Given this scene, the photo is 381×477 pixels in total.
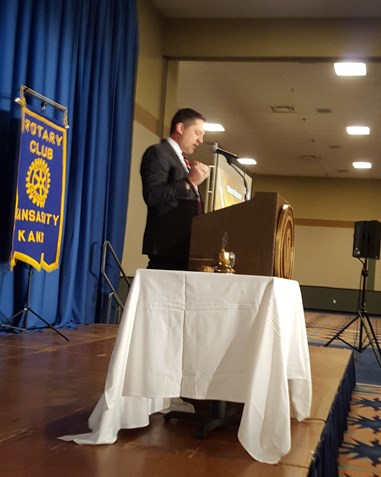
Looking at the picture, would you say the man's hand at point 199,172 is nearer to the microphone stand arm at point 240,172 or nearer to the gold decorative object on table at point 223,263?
the microphone stand arm at point 240,172

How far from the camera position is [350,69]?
27.2ft

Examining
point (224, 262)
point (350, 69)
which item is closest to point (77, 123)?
point (350, 69)

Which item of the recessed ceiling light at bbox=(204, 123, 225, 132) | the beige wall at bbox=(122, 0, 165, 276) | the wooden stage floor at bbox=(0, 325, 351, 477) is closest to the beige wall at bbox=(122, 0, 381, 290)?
the beige wall at bbox=(122, 0, 165, 276)

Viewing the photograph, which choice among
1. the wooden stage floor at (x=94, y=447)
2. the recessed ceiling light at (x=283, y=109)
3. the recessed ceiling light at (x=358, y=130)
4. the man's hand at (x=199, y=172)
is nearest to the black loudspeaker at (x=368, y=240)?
the wooden stage floor at (x=94, y=447)

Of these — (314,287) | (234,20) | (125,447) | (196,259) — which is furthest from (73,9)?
(314,287)

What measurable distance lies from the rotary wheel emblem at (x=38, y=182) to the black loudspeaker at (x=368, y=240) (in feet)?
9.71

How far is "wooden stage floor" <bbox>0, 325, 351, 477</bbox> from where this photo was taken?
1.67 m

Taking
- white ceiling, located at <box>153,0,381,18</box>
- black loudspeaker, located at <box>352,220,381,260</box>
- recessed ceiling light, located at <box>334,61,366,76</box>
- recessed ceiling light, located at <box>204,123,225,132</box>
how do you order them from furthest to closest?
1. recessed ceiling light, located at <box>204,123,225,132</box>
2. recessed ceiling light, located at <box>334,61,366,76</box>
3. white ceiling, located at <box>153,0,381,18</box>
4. black loudspeaker, located at <box>352,220,381,260</box>

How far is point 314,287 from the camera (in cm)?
1697

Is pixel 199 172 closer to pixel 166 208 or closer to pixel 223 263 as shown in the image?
pixel 166 208

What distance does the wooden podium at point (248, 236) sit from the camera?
2.01 m

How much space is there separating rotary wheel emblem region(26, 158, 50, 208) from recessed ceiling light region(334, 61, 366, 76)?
474 centimetres

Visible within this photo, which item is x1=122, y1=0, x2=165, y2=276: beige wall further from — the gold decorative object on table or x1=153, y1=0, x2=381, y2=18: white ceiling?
the gold decorative object on table

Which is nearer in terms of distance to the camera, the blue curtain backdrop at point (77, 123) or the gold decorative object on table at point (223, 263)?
the gold decorative object on table at point (223, 263)
